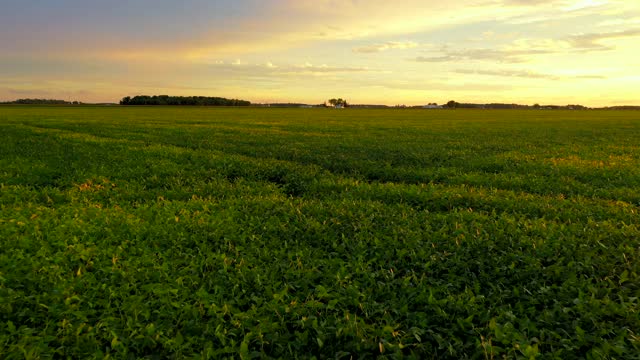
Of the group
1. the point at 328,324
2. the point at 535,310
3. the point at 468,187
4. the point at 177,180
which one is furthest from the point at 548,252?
the point at 177,180

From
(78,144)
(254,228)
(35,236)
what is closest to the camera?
(35,236)

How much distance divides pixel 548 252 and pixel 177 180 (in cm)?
1177

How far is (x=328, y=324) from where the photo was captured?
228 inches

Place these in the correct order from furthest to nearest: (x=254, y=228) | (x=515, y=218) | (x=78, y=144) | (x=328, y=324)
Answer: (x=78, y=144) → (x=515, y=218) → (x=254, y=228) → (x=328, y=324)

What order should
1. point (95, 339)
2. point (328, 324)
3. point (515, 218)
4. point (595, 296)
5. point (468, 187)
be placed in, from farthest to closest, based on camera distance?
point (468, 187), point (515, 218), point (595, 296), point (328, 324), point (95, 339)

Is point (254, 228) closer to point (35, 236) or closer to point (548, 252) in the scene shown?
point (35, 236)

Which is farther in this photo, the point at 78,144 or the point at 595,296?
the point at 78,144

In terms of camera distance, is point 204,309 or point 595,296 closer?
point 204,309

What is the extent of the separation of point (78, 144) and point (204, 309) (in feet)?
80.1

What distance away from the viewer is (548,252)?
7.99 metres

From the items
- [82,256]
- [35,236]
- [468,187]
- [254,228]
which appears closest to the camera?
[82,256]

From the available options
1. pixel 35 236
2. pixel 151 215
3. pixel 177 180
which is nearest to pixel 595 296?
pixel 151 215

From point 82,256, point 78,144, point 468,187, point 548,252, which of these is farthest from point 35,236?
point 78,144

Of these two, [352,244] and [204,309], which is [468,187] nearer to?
[352,244]
